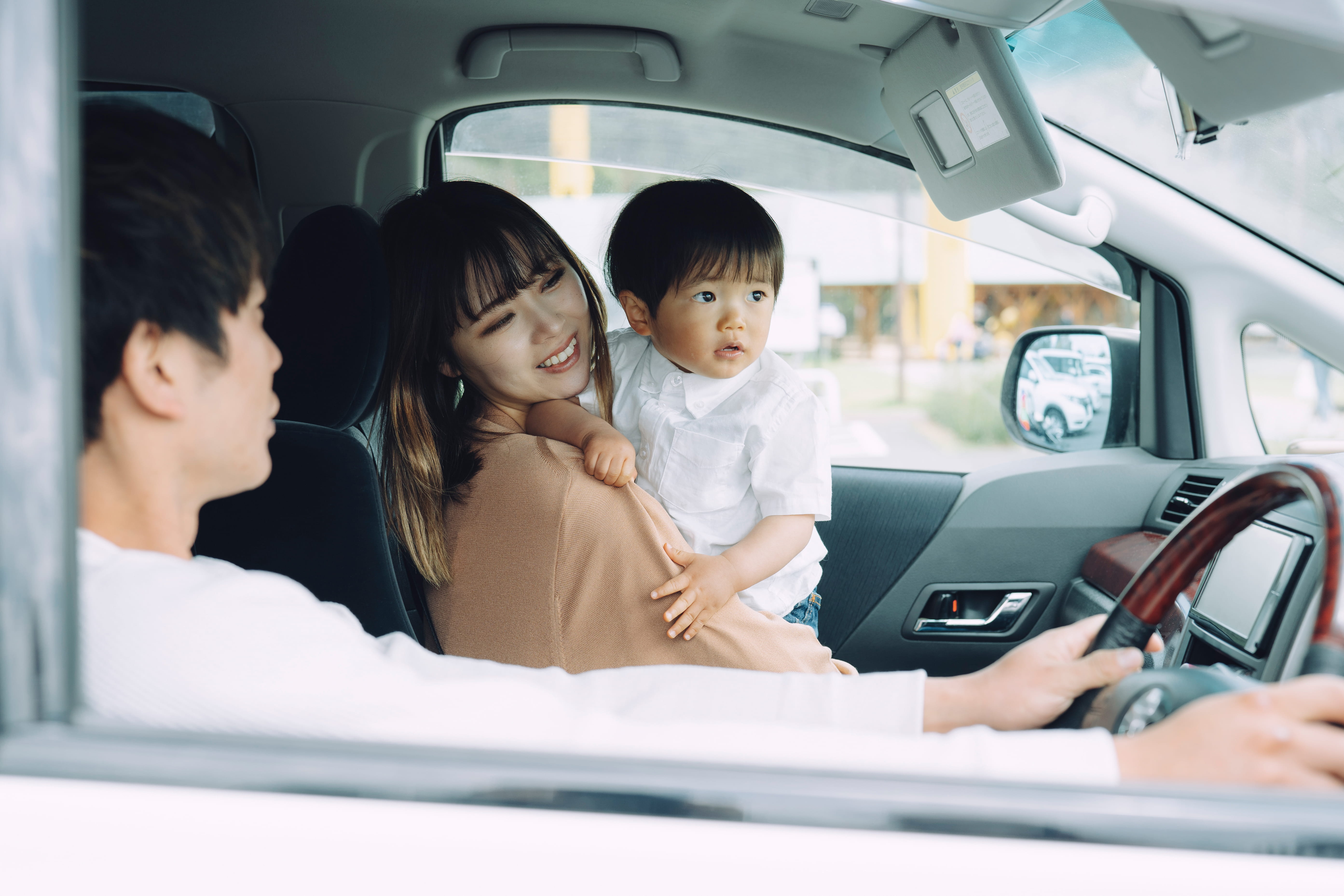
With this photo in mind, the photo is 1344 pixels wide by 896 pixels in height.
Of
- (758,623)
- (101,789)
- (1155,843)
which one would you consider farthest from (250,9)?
(1155,843)

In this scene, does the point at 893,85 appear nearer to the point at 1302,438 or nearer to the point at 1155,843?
the point at 1302,438

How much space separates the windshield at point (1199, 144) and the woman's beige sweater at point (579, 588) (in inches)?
39.6

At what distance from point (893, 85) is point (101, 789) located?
1.78 m

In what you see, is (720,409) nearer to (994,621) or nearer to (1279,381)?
(994,621)

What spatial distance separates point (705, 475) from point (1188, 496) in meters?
1.17

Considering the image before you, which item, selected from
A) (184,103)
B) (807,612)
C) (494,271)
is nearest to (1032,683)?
(807,612)

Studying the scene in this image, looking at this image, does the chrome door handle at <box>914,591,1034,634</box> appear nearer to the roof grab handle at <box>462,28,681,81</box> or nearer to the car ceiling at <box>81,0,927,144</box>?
the car ceiling at <box>81,0,927,144</box>

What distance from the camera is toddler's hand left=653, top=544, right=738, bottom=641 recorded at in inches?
56.0

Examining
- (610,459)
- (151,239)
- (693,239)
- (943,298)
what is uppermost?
(943,298)

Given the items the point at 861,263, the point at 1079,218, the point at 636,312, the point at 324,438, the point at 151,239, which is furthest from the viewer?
the point at 861,263

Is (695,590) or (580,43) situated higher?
(580,43)

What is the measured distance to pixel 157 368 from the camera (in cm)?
87

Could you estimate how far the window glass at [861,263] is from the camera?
237 cm

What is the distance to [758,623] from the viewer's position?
1.48m
